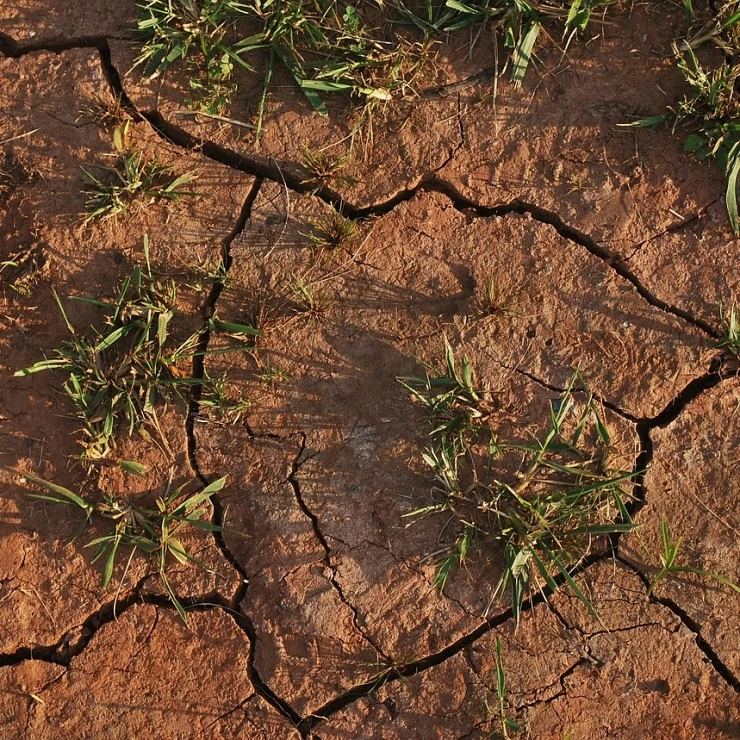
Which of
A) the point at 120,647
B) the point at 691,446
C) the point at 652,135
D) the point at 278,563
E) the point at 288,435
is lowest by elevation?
the point at 120,647

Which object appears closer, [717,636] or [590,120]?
[717,636]

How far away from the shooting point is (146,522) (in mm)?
2682

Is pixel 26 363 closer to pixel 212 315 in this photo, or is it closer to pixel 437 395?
pixel 212 315

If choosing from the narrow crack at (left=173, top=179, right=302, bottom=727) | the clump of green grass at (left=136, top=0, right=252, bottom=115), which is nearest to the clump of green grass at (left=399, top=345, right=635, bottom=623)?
the narrow crack at (left=173, top=179, right=302, bottom=727)

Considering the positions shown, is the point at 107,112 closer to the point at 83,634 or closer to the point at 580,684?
the point at 83,634

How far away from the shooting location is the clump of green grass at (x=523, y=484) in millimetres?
2537

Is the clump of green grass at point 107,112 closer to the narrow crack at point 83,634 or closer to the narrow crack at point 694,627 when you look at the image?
the narrow crack at point 83,634

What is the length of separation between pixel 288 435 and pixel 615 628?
134cm

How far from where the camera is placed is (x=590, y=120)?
2.76 metres

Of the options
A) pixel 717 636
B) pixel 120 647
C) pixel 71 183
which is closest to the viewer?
pixel 717 636

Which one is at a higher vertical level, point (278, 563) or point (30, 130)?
point (30, 130)

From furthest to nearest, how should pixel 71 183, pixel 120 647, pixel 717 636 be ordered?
pixel 71 183
pixel 120 647
pixel 717 636

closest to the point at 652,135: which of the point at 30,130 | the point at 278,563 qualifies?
the point at 278,563

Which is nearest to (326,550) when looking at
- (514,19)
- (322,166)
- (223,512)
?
(223,512)
